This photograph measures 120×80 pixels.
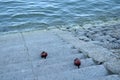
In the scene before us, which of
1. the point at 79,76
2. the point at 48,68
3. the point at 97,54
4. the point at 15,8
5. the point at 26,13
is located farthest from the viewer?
the point at 15,8

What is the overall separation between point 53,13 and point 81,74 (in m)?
6.09

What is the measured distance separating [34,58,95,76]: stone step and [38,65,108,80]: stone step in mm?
160

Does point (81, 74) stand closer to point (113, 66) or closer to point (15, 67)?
point (113, 66)

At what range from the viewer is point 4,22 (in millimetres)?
8297

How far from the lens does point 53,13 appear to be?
908 cm

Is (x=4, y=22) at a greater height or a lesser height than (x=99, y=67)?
lesser

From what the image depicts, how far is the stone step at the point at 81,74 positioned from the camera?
3.13m

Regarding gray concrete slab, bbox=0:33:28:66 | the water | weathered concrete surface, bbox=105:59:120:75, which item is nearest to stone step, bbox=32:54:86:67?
gray concrete slab, bbox=0:33:28:66

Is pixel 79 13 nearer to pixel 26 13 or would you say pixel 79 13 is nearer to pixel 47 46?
pixel 26 13

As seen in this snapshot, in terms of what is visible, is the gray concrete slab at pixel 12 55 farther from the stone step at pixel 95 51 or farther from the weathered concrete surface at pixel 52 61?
the stone step at pixel 95 51

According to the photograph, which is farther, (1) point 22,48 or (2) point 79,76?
(1) point 22,48

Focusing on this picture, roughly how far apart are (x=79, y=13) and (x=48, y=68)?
5.94 meters

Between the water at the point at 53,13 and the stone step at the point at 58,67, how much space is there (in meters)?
4.36

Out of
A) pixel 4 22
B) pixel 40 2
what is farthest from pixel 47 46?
pixel 40 2
